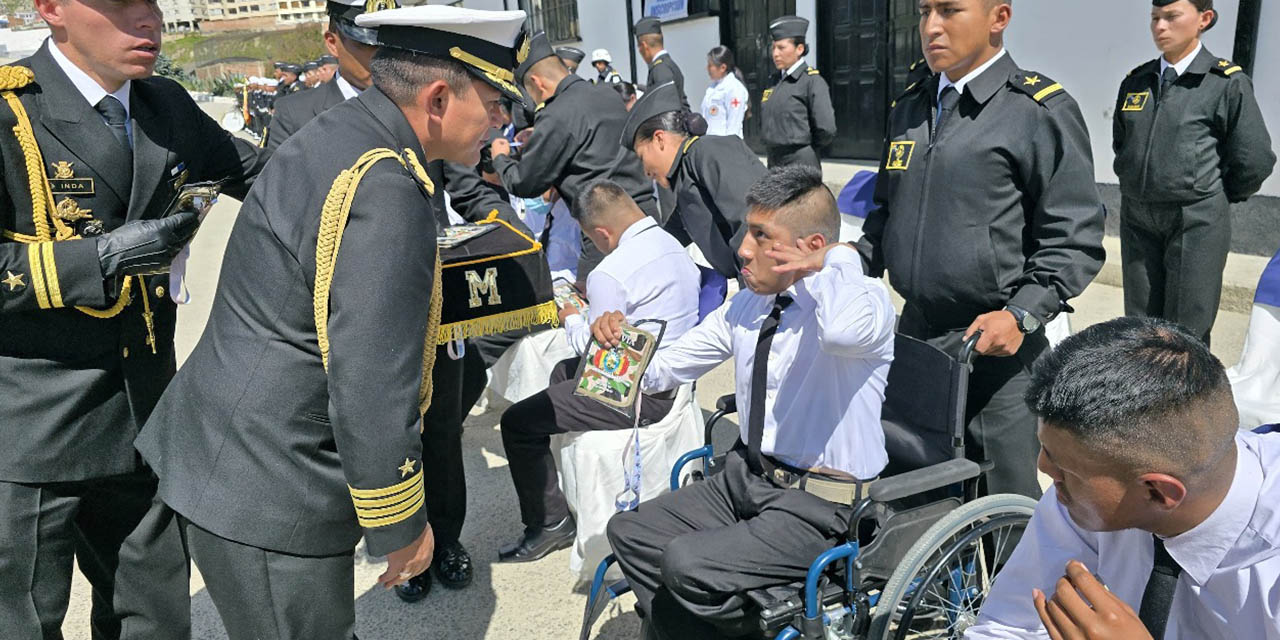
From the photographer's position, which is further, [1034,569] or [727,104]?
[727,104]

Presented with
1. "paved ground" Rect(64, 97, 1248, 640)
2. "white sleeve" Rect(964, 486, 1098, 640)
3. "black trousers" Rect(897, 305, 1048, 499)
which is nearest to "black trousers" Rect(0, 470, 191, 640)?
"paved ground" Rect(64, 97, 1248, 640)

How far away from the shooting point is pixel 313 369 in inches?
66.1

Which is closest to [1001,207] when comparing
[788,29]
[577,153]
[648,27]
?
[577,153]

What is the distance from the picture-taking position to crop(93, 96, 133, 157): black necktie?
209 centimetres

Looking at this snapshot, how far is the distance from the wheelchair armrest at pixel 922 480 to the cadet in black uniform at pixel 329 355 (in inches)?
40.6

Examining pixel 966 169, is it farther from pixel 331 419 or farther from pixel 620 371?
pixel 331 419

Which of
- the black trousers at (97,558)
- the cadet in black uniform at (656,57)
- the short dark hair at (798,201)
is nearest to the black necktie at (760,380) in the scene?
the short dark hair at (798,201)

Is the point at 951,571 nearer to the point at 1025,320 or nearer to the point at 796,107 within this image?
the point at 1025,320

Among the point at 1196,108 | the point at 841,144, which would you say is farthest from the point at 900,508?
the point at 841,144

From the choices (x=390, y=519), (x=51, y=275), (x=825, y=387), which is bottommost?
(x=825, y=387)

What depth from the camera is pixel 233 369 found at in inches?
66.6

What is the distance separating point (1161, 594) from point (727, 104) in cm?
871

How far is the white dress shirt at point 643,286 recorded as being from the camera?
10.9 ft

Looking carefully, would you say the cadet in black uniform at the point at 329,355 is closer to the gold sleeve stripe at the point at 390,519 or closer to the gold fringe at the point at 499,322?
the gold sleeve stripe at the point at 390,519
